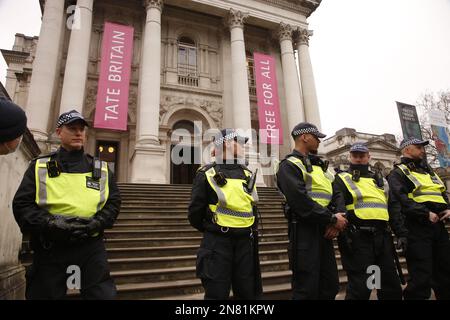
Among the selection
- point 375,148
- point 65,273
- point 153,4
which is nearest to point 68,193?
point 65,273

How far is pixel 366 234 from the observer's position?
3.35 m

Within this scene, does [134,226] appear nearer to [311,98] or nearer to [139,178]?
[139,178]

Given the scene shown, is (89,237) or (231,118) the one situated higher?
(231,118)

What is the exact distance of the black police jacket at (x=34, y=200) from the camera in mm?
2197

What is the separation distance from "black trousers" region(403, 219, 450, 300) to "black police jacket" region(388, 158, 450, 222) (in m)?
0.16

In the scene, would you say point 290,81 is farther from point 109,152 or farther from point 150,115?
point 109,152

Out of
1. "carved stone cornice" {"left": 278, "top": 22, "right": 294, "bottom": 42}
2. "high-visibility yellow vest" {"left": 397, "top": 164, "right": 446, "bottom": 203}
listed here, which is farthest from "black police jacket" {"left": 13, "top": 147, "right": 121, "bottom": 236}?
"carved stone cornice" {"left": 278, "top": 22, "right": 294, "bottom": 42}

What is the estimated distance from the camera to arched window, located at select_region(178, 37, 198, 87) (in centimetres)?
1733

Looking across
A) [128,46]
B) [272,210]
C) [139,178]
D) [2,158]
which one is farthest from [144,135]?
[2,158]

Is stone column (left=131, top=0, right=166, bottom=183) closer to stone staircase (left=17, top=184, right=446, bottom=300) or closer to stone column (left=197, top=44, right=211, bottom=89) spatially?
stone column (left=197, top=44, right=211, bottom=89)
